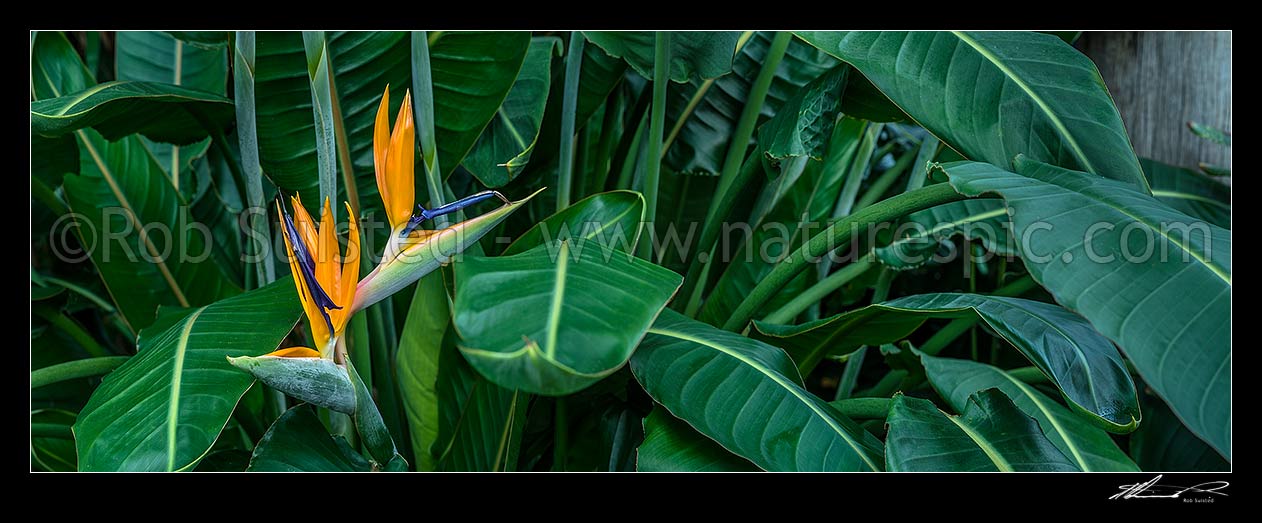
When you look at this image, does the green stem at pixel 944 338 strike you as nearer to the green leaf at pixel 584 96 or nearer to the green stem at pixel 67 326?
the green leaf at pixel 584 96

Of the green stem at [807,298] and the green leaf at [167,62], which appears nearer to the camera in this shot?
the green stem at [807,298]

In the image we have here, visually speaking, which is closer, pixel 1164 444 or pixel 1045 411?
pixel 1045 411

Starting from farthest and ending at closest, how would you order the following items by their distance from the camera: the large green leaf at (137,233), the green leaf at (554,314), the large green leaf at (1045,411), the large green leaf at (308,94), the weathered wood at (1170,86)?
the weathered wood at (1170,86) < the large green leaf at (137,233) < the large green leaf at (308,94) < the large green leaf at (1045,411) < the green leaf at (554,314)

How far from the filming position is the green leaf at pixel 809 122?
24.2 inches

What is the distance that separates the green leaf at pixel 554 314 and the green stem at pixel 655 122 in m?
0.22

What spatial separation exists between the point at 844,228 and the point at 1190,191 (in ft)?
2.00

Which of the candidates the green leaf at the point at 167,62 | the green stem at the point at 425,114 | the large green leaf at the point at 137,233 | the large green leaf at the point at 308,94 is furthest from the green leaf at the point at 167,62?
the green stem at the point at 425,114

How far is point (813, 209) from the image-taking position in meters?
0.92

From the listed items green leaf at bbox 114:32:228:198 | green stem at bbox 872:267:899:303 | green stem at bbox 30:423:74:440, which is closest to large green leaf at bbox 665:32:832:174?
green stem at bbox 872:267:899:303

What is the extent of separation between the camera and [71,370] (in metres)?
0.62

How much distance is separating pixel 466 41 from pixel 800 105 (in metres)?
0.30

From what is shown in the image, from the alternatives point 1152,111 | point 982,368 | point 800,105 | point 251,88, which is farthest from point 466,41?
point 1152,111
